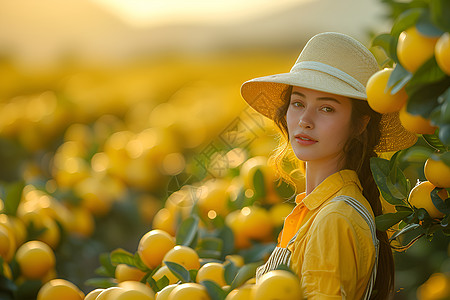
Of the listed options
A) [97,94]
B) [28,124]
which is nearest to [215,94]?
[97,94]

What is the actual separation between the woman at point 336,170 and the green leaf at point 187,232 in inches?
16.1

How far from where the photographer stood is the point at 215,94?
4.24 m

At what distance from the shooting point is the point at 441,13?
72 cm

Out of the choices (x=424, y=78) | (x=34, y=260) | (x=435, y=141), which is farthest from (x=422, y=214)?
(x=34, y=260)

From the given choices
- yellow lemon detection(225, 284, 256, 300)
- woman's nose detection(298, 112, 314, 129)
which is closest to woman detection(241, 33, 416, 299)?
woman's nose detection(298, 112, 314, 129)

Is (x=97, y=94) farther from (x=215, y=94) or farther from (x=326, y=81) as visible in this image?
(x=326, y=81)

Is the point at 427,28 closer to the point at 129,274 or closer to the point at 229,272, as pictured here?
the point at 229,272

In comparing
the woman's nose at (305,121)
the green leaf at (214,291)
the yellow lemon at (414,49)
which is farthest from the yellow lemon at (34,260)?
the yellow lemon at (414,49)

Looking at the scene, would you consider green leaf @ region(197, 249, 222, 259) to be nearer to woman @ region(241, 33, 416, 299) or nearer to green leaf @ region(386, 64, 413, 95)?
woman @ region(241, 33, 416, 299)

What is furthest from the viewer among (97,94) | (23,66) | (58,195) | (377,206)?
(23,66)

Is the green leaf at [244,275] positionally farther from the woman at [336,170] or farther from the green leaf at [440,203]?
the green leaf at [440,203]

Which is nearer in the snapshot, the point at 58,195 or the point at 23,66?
the point at 58,195

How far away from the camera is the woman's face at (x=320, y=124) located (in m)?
1.14

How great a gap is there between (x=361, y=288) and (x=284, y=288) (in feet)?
0.76
